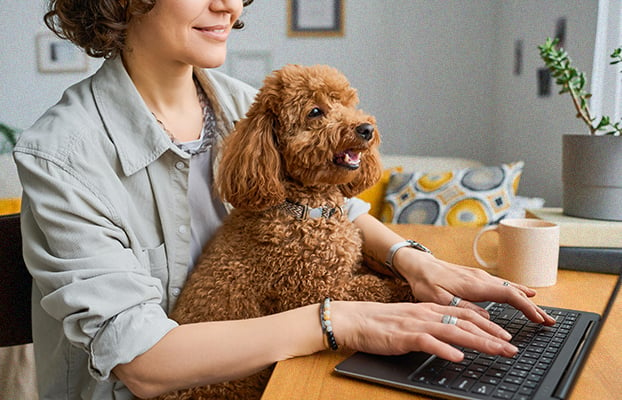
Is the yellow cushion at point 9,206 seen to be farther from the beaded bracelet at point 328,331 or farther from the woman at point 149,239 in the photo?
the beaded bracelet at point 328,331

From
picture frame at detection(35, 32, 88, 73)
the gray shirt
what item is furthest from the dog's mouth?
picture frame at detection(35, 32, 88, 73)

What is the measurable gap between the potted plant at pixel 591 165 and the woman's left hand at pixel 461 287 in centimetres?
41

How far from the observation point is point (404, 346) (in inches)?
27.4

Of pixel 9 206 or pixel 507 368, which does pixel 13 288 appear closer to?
pixel 507 368

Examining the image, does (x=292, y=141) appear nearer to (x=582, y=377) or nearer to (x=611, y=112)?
(x=582, y=377)

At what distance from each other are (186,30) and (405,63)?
256 centimetres

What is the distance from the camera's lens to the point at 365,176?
1.03 meters

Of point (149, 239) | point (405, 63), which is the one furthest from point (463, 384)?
point (405, 63)

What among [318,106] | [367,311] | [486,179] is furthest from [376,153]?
[486,179]

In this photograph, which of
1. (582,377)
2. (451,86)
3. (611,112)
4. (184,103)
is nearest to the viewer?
(582,377)

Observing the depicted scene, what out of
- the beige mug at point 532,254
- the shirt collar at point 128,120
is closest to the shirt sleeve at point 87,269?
the shirt collar at point 128,120

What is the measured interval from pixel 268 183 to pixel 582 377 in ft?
1.71

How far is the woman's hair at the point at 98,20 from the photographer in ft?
3.48

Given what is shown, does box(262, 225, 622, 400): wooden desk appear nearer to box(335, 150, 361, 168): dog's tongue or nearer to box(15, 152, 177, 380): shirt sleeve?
box(15, 152, 177, 380): shirt sleeve
